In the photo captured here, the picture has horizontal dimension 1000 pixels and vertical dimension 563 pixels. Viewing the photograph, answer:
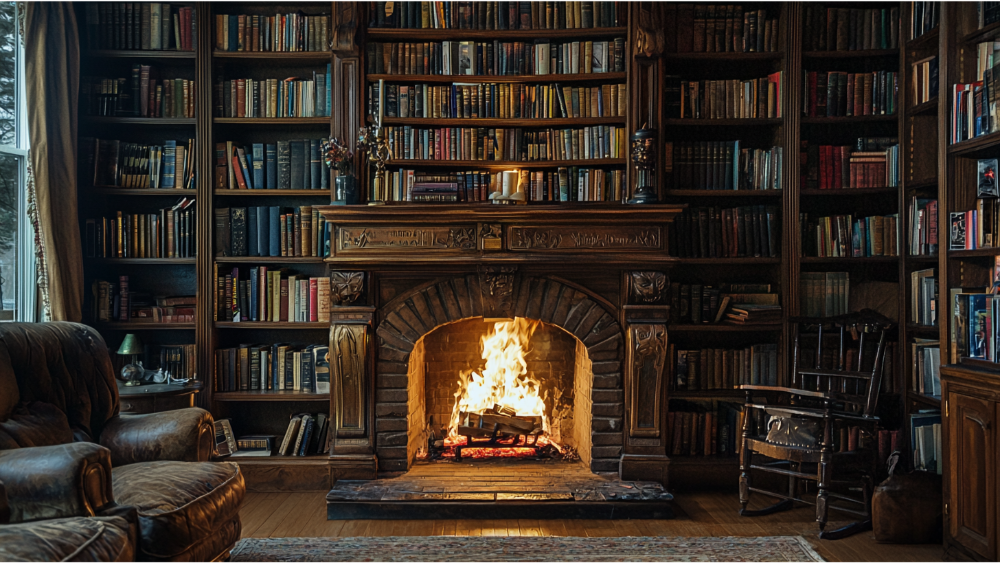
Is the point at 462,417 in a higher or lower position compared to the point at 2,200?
lower

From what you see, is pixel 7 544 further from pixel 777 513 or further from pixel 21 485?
pixel 777 513

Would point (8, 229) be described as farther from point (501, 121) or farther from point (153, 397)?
point (501, 121)

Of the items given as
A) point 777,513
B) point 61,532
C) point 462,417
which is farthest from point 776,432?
point 61,532

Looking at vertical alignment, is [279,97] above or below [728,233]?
above

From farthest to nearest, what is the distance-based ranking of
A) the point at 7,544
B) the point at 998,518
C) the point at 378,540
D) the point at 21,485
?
the point at 378,540
the point at 998,518
the point at 21,485
the point at 7,544

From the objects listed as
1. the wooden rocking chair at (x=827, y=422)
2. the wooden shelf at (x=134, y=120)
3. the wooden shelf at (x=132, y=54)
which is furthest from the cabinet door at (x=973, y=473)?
the wooden shelf at (x=132, y=54)

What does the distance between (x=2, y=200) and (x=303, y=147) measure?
4.83ft

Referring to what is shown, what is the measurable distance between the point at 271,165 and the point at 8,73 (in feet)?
4.29

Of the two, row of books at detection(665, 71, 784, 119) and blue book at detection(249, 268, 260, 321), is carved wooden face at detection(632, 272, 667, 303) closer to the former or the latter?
row of books at detection(665, 71, 784, 119)

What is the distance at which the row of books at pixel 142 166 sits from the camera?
380cm

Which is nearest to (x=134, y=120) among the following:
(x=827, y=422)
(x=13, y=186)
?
(x=13, y=186)

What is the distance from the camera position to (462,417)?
162 inches

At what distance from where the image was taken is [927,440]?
11.0 ft

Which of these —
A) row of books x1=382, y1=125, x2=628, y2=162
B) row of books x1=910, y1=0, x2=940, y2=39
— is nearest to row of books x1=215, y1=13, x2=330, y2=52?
row of books x1=382, y1=125, x2=628, y2=162
